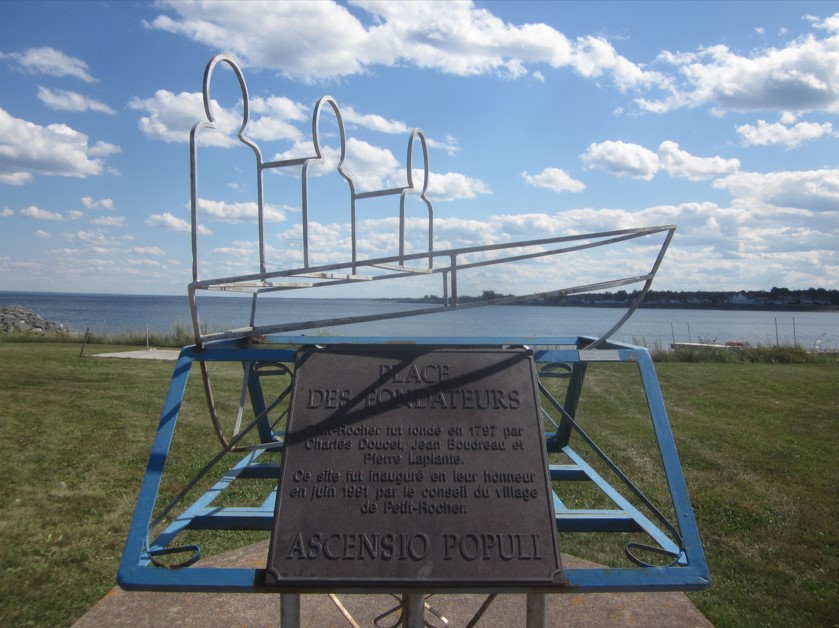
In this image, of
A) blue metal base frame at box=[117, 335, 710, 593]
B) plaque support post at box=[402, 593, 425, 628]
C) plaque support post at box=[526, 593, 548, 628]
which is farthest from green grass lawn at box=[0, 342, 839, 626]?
plaque support post at box=[402, 593, 425, 628]

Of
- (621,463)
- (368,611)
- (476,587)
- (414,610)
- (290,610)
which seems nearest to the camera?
(476,587)

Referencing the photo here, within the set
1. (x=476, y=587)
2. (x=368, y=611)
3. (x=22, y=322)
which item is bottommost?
(x=368, y=611)

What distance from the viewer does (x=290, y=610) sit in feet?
8.45

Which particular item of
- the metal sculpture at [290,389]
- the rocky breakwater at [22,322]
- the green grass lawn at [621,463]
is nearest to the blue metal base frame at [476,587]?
the metal sculpture at [290,389]

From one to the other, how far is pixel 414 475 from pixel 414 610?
0.57 metres

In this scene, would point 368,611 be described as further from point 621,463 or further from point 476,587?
point 621,463

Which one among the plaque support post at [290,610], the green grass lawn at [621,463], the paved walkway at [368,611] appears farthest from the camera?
the green grass lawn at [621,463]

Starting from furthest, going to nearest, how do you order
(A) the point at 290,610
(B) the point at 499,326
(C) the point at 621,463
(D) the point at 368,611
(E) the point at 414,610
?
(B) the point at 499,326 → (C) the point at 621,463 → (D) the point at 368,611 → (E) the point at 414,610 → (A) the point at 290,610

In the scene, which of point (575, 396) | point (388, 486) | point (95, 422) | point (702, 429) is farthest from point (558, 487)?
point (95, 422)

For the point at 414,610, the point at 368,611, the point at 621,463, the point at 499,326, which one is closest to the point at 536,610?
the point at 414,610

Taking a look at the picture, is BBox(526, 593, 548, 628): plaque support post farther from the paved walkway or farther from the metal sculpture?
the paved walkway

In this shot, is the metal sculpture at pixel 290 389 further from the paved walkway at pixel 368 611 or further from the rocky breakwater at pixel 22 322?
the rocky breakwater at pixel 22 322

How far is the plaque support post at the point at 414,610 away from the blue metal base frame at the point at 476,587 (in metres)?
0.42

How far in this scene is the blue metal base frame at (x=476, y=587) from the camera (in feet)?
7.96
